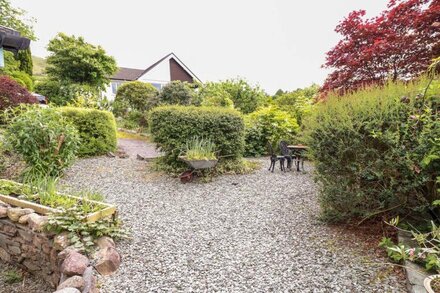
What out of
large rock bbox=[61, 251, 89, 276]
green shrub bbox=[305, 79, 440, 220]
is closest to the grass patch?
large rock bbox=[61, 251, 89, 276]

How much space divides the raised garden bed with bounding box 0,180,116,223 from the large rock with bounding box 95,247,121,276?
1.53 feet

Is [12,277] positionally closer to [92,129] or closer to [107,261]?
[107,261]

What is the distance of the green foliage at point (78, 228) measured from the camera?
2486 mm

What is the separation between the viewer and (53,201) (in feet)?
10.2

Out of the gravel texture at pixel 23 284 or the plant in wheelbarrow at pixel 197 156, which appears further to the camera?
the plant in wheelbarrow at pixel 197 156

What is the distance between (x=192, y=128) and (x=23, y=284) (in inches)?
151

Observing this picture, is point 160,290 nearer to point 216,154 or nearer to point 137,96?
point 216,154

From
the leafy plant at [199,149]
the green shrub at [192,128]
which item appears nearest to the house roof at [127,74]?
the green shrub at [192,128]

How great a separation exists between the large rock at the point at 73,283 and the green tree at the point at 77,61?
1539cm

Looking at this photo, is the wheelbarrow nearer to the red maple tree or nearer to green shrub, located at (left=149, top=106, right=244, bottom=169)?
green shrub, located at (left=149, top=106, right=244, bottom=169)

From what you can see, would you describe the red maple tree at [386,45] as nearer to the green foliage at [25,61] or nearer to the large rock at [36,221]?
the large rock at [36,221]

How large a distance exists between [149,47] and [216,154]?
24.4m

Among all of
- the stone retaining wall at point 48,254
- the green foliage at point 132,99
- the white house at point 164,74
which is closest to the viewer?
the stone retaining wall at point 48,254

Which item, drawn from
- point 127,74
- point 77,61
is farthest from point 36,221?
point 127,74
